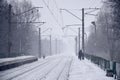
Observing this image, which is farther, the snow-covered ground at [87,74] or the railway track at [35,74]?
the snow-covered ground at [87,74]

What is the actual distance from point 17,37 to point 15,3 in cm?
1064

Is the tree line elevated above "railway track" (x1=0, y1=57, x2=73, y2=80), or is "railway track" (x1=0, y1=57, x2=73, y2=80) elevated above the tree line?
the tree line

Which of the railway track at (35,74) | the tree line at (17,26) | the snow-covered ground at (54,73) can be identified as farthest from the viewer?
the tree line at (17,26)

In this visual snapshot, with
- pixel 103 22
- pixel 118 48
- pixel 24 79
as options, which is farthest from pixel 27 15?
pixel 24 79

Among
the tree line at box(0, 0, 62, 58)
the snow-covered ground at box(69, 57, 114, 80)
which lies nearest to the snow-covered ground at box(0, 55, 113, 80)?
the snow-covered ground at box(69, 57, 114, 80)

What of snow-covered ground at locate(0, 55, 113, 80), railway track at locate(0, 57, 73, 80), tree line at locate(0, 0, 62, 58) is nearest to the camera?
railway track at locate(0, 57, 73, 80)

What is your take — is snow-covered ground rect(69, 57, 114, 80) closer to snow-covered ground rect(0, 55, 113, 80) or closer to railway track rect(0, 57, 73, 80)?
snow-covered ground rect(0, 55, 113, 80)

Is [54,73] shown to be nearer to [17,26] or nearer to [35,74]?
[35,74]

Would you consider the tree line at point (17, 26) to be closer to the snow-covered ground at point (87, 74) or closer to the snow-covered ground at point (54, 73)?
the snow-covered ground at point (54, 73)

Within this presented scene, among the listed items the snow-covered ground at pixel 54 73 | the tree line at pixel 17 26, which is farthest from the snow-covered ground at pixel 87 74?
the tree line at pixel 17 26

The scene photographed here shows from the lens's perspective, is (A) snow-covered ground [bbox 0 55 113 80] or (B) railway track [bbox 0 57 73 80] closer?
(B) railway track [bbox 0 57 73 80]

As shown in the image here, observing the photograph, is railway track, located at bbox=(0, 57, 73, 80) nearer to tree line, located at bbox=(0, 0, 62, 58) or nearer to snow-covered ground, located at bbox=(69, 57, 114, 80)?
snow-covered ground, located at bbox=(69, 57, 114, 80)

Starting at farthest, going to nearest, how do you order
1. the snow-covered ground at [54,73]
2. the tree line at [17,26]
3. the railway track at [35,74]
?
the tree line at [17,26] < the snow-covered ground at [54,73] < the railway track at [35,74]

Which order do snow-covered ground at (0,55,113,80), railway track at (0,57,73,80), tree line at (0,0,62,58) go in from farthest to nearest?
tree line at (0,0,62,58) < snow-covered ground at (0,55,113,80) < railway track at (0,57,73,80)
